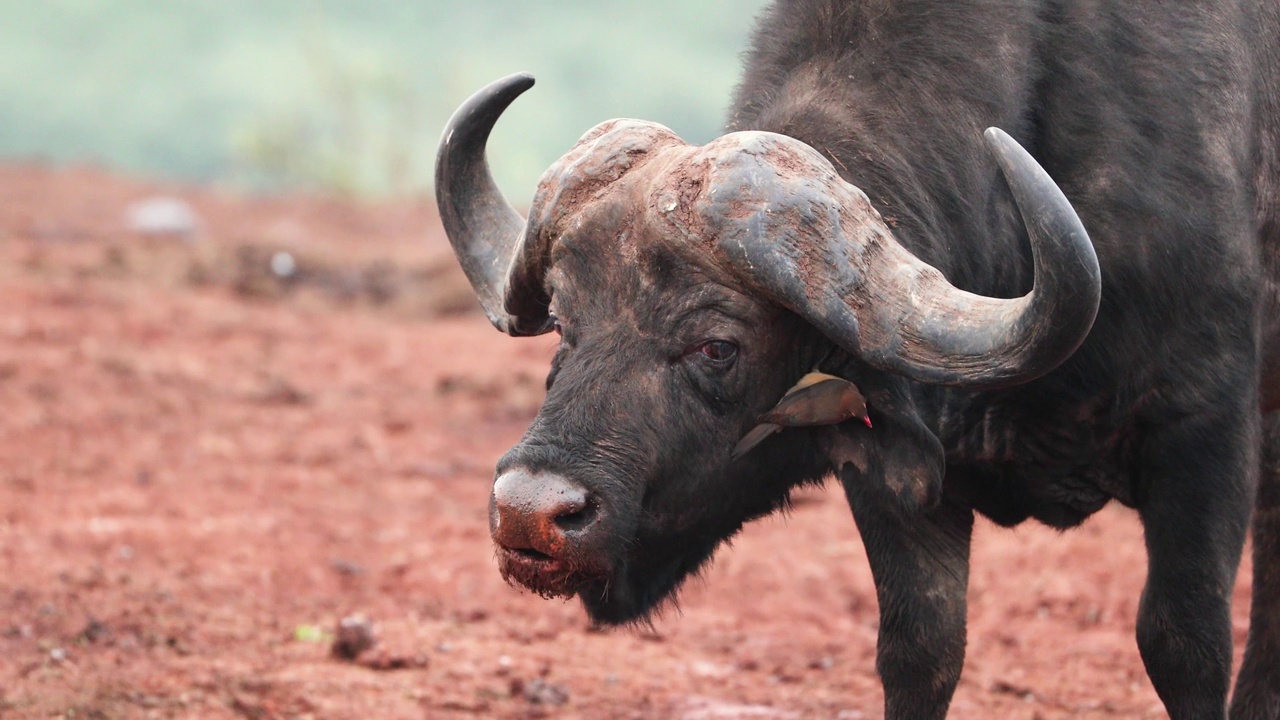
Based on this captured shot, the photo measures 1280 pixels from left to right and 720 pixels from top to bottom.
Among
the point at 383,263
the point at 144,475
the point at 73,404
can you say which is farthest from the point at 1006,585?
the point at 383,263

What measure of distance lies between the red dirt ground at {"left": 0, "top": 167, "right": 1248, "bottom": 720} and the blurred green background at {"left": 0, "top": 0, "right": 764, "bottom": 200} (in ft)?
49.4

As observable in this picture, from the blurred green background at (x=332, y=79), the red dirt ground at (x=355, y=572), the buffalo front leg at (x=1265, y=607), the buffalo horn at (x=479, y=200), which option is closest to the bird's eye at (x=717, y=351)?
the buffalo horn at (x=479, y=200)

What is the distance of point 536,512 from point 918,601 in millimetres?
1529

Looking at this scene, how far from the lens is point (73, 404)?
32.0 ft

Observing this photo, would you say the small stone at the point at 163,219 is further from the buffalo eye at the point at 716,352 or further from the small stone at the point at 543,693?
the buffalo eye at the point at 716,352

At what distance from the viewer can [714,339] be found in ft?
11.6

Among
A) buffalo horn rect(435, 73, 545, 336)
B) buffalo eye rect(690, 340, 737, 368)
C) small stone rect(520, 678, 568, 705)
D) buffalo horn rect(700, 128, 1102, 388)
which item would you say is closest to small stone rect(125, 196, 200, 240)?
small stone rect(520, 678, 568, 705)

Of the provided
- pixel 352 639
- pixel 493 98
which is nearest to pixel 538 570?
pixel 493 98

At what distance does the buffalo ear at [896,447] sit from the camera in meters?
3.65

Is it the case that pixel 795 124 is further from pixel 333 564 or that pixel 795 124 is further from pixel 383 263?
pixel 383 263

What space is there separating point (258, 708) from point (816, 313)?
258 centimetres

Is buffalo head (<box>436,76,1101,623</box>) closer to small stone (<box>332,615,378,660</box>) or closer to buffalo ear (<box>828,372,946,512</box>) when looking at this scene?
buffalo ear (<box>828,372,946,512</box>)

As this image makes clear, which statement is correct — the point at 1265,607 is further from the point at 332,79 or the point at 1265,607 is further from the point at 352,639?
the point at 332,79

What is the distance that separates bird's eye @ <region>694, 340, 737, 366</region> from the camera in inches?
140
